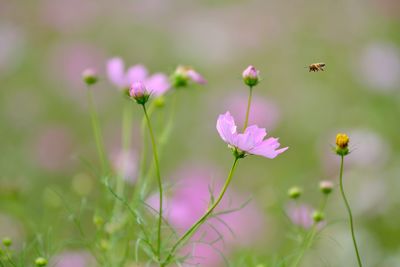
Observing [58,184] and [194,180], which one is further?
[58,184]

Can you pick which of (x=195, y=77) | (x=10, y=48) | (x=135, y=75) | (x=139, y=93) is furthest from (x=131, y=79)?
(x=10, y=48)

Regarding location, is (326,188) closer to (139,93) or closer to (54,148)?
(139,93)

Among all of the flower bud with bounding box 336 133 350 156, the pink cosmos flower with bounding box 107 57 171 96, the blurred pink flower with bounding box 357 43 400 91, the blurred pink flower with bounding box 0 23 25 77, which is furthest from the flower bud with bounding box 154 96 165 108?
the blurred pink flower with bounding box 0 23 25 77

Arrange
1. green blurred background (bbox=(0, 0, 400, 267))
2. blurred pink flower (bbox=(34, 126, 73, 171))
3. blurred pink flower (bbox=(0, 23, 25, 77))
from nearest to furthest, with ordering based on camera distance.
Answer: green blurred background (bbox=(0, 0, 400, 267)), blurred pink flower (bbox=(34, 126, 73, 171)), blurred pink flower (bbox=(0, 23, 25, 77))

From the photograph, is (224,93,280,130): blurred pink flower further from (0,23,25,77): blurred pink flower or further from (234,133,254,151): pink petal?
(234,133,254,151): pink petal

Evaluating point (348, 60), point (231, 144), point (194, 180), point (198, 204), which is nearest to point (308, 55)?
point (348, 60)

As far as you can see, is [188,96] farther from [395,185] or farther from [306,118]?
[395,185]
